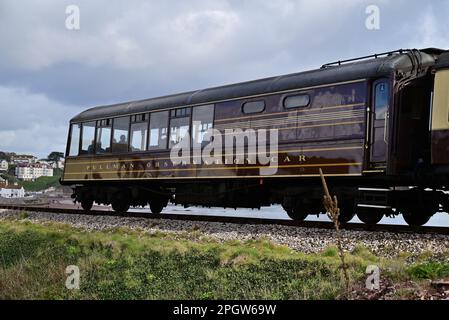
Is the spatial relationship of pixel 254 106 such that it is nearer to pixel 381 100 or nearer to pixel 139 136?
pixel 381 100

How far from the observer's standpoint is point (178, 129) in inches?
623

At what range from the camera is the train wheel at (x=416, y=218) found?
11.8m

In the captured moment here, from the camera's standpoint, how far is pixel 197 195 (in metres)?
16.0

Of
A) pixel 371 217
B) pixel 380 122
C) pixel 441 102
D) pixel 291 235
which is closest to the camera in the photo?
pixel 441 102

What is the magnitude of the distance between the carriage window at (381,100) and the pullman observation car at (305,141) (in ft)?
0.07

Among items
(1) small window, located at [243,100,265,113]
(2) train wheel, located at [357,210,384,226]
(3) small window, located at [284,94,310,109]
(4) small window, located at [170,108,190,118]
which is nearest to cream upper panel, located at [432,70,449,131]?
(2) train wheel, located at [357,210,384,226]

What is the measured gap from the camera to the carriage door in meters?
11.3

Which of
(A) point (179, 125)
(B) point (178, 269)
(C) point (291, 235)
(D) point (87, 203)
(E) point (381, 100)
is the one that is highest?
(E) point (381, 100)

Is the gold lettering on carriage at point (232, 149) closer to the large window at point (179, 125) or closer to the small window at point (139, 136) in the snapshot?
the large window at point (179, 125)

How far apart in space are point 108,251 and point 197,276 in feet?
10.3

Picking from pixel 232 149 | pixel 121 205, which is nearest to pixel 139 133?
pixel 121 205

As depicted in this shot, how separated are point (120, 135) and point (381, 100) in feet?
31.4

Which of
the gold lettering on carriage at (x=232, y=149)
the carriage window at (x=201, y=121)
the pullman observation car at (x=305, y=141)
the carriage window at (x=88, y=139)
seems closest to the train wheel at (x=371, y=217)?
the pullman observation car at (x=305, y=141)

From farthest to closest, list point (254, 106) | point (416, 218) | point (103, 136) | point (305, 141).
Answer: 1. point (103, 136)
2. point (254, 106)
3. point (305, 141)
4. point (416, 218)
